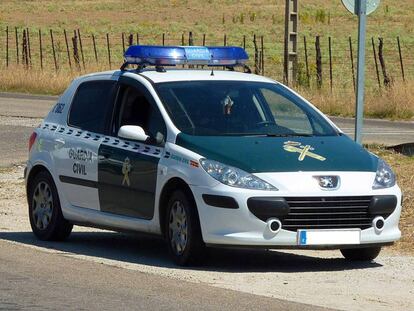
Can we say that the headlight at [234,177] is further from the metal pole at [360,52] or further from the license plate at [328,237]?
the metal pole at [360,52]

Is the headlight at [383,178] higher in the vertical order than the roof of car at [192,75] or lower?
lower

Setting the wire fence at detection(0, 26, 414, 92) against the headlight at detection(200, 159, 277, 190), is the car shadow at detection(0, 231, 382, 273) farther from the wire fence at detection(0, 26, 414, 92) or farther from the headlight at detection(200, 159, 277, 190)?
the wire fence at detection(0, 26, 414, 92)

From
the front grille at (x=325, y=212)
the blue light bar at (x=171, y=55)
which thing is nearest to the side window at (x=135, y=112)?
the blue light bar at (x=171, y=55)

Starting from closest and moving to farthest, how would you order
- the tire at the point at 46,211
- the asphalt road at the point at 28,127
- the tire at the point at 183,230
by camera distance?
the tire at the point at 183,230, the tire at the point at 46,211, the asphalt road at the point at 28,127

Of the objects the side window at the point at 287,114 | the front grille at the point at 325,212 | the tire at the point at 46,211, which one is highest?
the side window at the point at 287,114

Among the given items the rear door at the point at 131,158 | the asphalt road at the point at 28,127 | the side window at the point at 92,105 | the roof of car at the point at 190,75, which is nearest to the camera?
the rear door at the point at 131,158

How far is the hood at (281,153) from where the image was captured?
9.98 m

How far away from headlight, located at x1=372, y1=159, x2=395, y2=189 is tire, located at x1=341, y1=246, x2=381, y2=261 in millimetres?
549

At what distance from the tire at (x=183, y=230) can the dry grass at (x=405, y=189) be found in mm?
2119

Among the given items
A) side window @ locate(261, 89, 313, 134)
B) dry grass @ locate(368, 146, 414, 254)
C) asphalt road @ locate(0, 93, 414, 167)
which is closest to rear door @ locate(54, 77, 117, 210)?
side window @ locate(261, 89, 313, 134)

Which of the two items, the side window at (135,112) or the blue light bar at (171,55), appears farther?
the blue light bar at (171,55)

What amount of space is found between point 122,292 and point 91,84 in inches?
133

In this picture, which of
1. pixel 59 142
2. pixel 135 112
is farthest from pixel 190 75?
pixel 59 142

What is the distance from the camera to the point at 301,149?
1027cm
